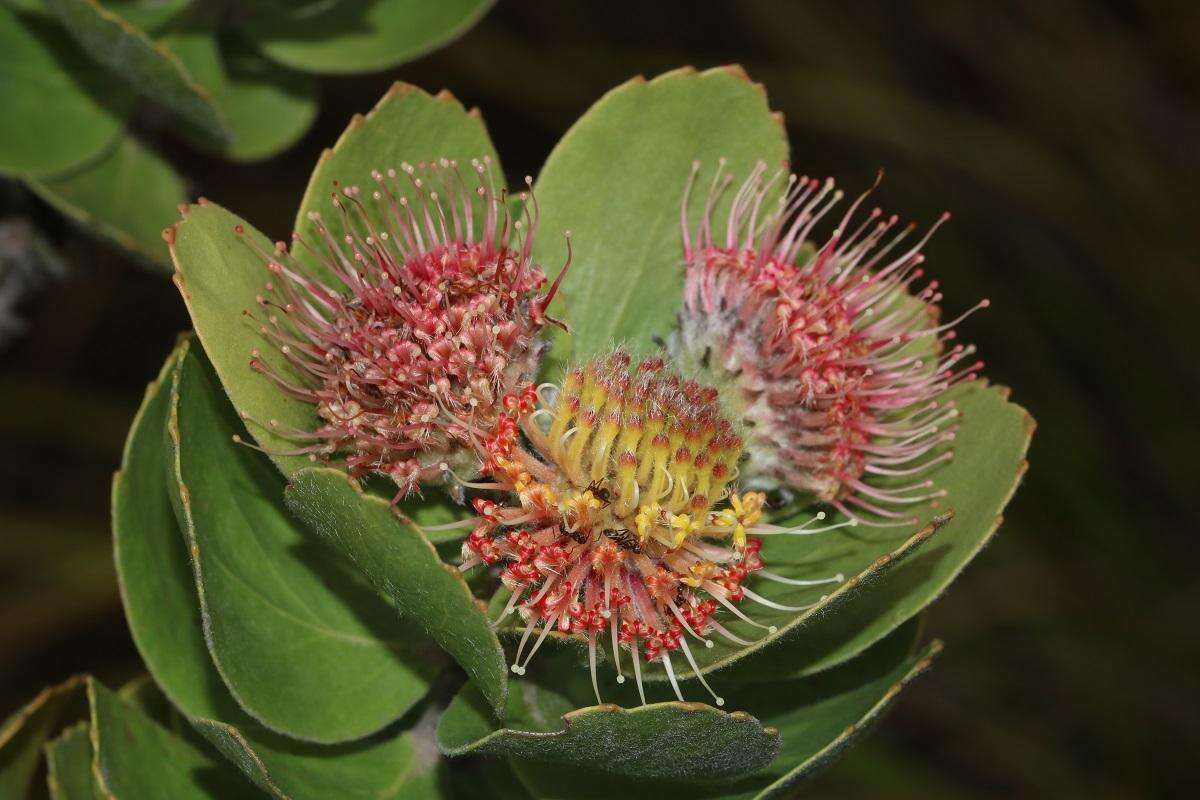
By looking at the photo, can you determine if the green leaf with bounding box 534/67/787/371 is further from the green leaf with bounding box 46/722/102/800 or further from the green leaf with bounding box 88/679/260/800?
the green leaf with bounding box 46/722/102/800

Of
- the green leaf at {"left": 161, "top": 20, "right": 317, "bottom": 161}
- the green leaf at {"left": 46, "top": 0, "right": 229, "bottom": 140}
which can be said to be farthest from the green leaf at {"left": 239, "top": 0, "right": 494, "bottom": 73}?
the green leaf at {"left": 46, "top": 0, "right": 229, "bottom": 140}

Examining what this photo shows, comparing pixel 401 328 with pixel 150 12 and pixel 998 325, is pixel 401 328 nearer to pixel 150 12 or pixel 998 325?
pixel 150 12

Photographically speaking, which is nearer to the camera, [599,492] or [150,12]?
[599,492]

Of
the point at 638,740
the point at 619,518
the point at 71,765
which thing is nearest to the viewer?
the point at 638,740

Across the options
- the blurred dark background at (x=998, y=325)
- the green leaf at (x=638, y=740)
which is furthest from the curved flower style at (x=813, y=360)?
the blurred dark background at (x=998, y=325)

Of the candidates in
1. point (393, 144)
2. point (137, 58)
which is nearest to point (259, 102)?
point (137, 58)

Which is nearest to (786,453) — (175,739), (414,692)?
(414,692)
